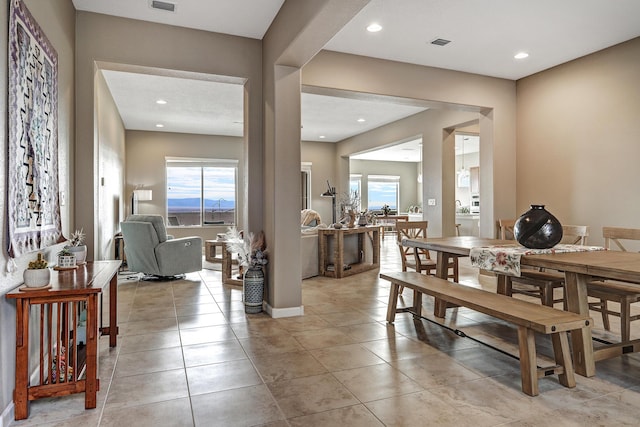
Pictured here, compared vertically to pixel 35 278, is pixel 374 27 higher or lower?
higher

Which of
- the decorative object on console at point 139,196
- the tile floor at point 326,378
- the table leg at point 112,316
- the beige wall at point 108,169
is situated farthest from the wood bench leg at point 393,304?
the decorative object on console at point 139,196

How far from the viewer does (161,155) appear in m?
9.44

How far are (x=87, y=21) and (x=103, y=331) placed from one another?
2.72 meters

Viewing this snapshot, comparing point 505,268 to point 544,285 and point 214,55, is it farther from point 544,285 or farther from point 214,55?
point 214,55

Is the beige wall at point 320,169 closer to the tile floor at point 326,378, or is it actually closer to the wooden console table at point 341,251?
the wooden console table at point 341,251

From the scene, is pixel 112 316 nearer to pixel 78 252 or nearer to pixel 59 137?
pixel 78 252

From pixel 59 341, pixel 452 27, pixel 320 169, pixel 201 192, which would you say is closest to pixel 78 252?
pixel 59 341

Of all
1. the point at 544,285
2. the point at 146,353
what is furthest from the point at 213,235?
the point at 544,285

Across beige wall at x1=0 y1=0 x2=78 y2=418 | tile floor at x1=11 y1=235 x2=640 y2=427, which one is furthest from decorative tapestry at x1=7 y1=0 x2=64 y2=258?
tile floor at x1=11 y1=235 x2=640 y2=427

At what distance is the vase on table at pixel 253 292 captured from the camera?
3.98 meters

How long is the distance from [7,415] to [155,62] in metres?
3.07

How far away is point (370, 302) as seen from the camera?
14.6 ft

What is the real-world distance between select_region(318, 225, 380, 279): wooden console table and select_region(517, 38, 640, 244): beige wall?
2.31 metres

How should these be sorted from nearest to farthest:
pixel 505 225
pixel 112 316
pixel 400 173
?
pixel 112 316, pixel 505 225, pixel 400 173
